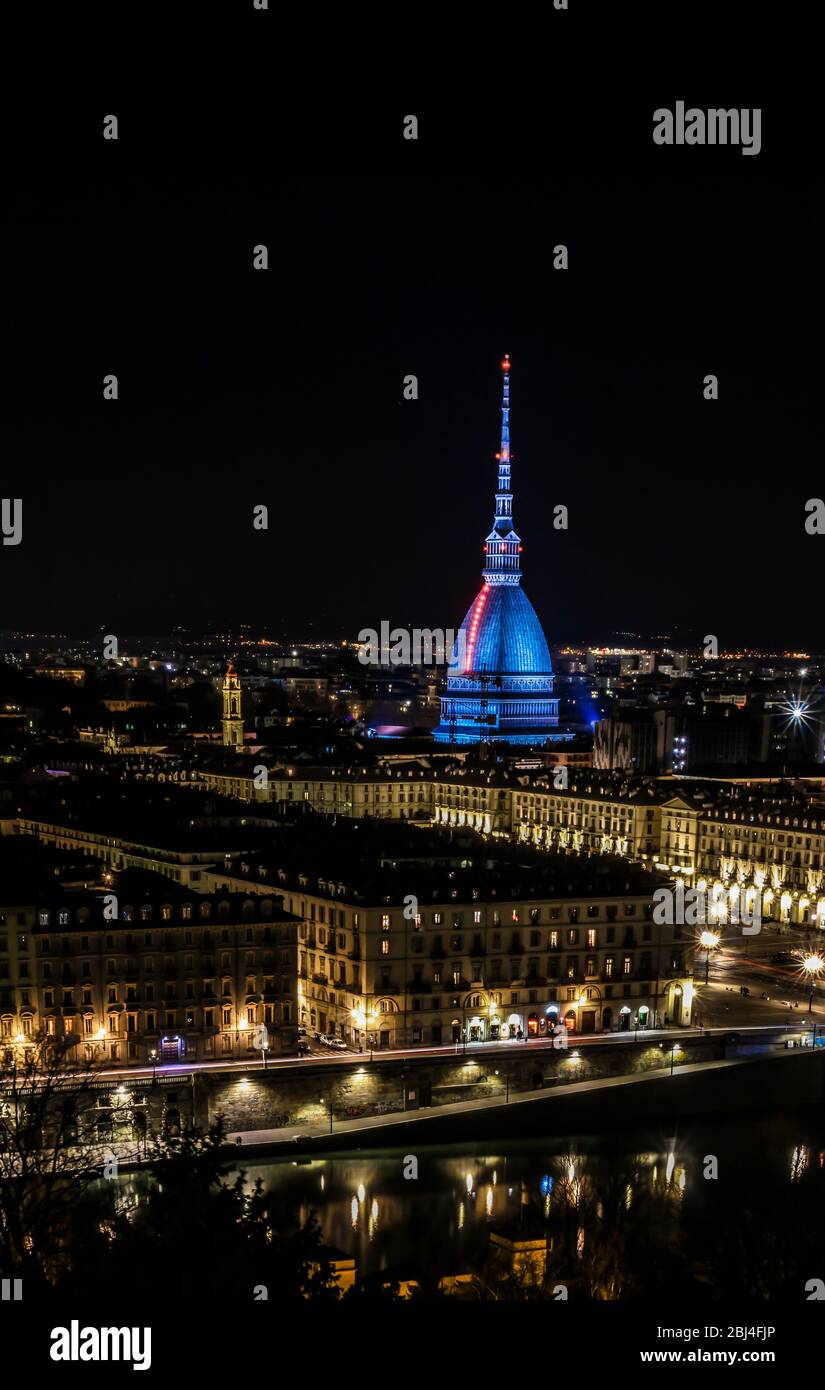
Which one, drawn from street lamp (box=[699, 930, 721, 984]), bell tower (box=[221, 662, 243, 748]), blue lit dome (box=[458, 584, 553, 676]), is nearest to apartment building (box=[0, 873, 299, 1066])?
street lamp (box=[699, 930, 721, 984])

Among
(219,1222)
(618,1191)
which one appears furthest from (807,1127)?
(219,1222)

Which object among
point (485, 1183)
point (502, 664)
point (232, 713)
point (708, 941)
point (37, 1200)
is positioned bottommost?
point (485, 1183)

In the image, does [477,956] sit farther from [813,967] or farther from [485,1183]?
[813,967]

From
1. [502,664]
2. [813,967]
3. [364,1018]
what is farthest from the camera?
[502,664]

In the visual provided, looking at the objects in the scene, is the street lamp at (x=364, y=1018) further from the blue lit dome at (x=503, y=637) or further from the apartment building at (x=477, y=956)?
the blue lit dome at (x=503, y=637)

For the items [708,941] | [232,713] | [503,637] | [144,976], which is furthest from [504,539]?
[144,976]

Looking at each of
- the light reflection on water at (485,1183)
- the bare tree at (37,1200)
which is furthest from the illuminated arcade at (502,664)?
the bare tree at (37,1200)
